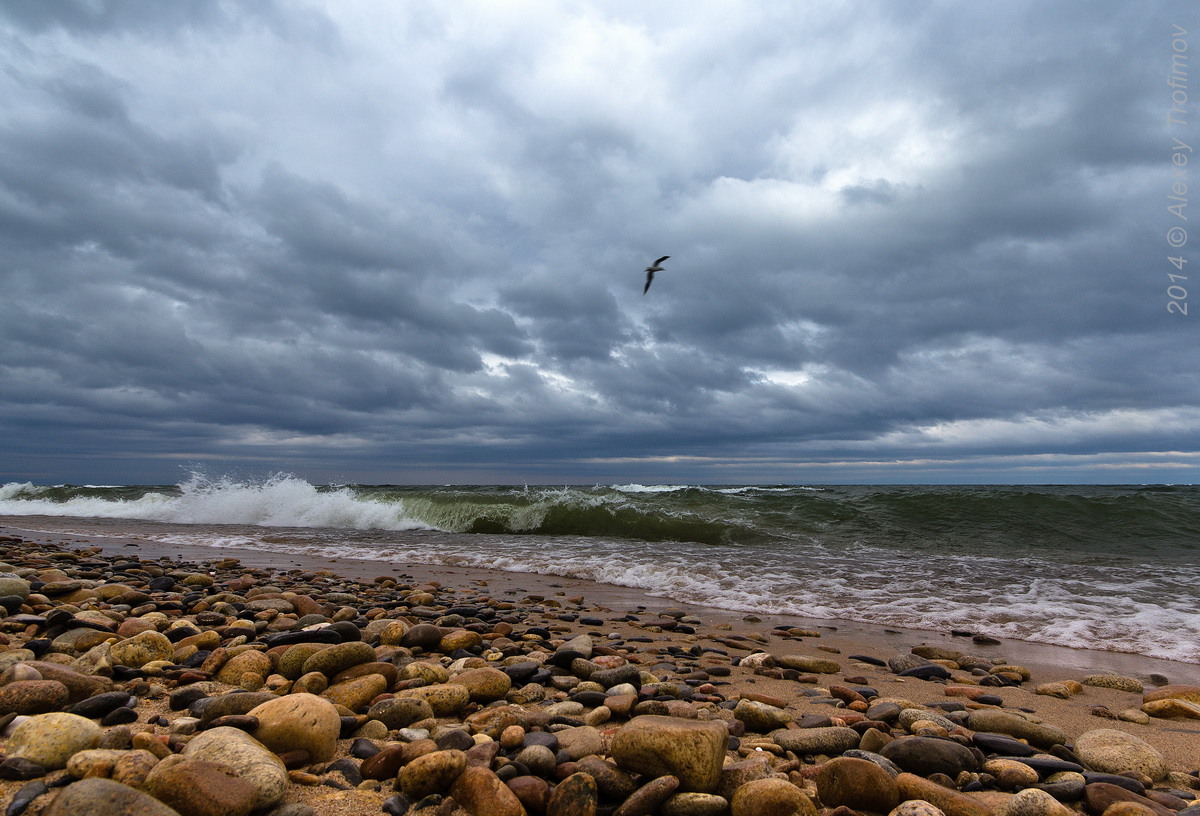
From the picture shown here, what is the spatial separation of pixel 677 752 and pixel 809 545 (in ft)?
37.3

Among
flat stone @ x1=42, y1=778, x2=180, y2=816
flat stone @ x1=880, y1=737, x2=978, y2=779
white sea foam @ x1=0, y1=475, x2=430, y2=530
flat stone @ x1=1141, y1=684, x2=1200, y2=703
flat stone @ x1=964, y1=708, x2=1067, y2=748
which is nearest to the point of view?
flat stone @ x1=42, y1=778, x2=180, y2=816

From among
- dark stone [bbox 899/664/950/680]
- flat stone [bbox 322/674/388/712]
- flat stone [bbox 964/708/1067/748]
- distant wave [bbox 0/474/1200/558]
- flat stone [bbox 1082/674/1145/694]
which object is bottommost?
→ distant wave [bbox 0/474/1200/558]

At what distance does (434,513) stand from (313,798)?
17.4 metres

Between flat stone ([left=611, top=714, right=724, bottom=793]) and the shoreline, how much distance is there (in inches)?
135

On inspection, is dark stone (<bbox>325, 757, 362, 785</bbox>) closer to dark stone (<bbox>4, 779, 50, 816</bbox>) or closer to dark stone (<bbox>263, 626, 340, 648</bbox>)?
dark stone (<bbox>4, 779, 50, 816</bbox>)

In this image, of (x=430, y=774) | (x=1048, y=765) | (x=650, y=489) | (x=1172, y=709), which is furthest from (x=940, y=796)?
(x=650, y=489)

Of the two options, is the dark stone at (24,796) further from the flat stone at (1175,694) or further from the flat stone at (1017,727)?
the flat stone at (1175,694)

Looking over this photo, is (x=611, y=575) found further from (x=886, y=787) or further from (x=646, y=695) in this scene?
(x=886, y=787)

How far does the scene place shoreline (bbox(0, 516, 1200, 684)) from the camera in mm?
4668

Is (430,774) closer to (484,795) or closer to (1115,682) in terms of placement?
(484,795)

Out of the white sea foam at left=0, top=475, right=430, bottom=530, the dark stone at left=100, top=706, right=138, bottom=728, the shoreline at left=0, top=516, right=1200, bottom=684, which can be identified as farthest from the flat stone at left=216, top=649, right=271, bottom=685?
the white sea foam at left=0, top=475, right=430, bottom=530

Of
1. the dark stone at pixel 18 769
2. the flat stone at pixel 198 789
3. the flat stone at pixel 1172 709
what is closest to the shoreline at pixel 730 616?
the flat stone at pixel 1172 709

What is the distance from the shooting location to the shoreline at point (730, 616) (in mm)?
4668

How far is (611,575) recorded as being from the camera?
28.4ft
